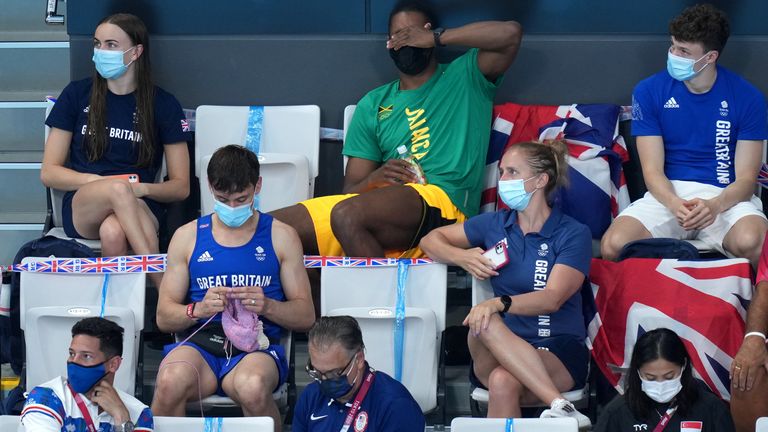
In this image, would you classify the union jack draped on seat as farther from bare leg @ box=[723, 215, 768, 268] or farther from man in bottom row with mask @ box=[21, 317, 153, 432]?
man in bottom row with mask @ box=[21, 317, 153, 432]

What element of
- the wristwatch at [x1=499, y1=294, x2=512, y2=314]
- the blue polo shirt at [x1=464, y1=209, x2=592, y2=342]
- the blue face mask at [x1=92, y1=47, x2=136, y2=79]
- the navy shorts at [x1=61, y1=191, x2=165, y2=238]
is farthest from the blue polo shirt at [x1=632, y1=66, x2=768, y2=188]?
the blue face mask at [x1=92, y1=47, x2=136, y2=79]

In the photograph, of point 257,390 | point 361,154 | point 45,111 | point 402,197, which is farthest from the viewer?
point 45,111

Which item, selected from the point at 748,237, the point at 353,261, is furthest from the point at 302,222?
the point at 748,237

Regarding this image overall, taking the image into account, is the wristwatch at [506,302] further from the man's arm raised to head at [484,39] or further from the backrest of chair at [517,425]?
the man's arm raised to head at [484,39]

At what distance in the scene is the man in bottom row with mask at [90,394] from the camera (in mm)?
4695

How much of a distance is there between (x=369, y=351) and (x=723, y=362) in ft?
4.85

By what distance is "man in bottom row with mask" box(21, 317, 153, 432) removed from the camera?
15.4 feet

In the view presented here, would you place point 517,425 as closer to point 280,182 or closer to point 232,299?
point 232,299

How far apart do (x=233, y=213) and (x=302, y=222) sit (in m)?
0.84

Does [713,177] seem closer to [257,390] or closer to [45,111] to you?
[257,390]

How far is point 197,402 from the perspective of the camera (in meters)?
5.26

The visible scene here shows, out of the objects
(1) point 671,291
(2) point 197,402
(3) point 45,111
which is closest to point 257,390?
(2) point 197,402

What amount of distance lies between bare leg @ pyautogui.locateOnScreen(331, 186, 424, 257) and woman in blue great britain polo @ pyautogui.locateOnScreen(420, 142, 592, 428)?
0.40 m

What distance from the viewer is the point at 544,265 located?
5.48 meters
